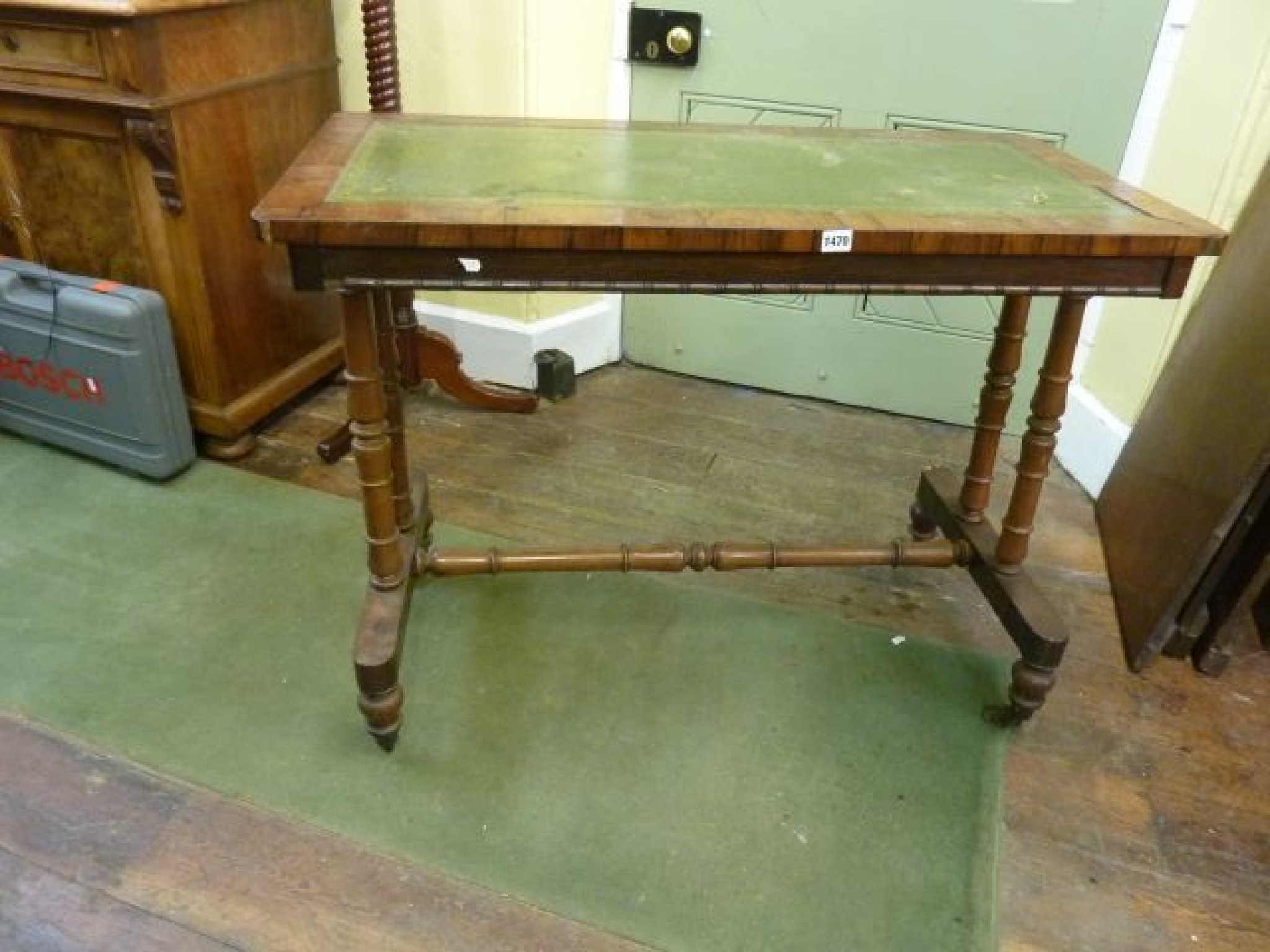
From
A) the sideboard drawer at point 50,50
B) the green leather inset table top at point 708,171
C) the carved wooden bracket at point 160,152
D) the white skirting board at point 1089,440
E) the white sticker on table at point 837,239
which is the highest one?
the sideboard drawer at point 50,50

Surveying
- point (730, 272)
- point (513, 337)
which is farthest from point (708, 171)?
point (513, 337)

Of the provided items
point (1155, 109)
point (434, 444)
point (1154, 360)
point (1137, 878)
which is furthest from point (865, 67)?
point (1137, 878)

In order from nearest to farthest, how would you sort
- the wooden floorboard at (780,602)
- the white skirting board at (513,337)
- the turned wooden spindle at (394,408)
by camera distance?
the wooden floorboard at (780,602) < the turned wooden spindle at (394,408) < the white skirting board at (513,337)

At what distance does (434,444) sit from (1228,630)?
163 cm

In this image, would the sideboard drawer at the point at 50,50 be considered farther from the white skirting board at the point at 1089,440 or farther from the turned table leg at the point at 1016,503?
the white skirting board at the point at 1089,440

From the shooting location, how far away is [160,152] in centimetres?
173

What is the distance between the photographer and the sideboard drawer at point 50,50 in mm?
1662

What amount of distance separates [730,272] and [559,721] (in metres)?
0.75

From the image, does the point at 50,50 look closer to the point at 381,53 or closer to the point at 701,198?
the point at 381,53

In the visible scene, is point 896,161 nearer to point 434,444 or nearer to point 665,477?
point 665,477

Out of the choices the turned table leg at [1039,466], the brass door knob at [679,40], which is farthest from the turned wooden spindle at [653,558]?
the brass door knob at [679,40]

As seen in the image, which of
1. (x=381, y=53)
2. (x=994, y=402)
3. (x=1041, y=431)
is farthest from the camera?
(x=381, y=53)

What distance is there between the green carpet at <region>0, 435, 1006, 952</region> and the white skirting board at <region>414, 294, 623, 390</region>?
0.67 metres

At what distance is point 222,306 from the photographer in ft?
6.46
